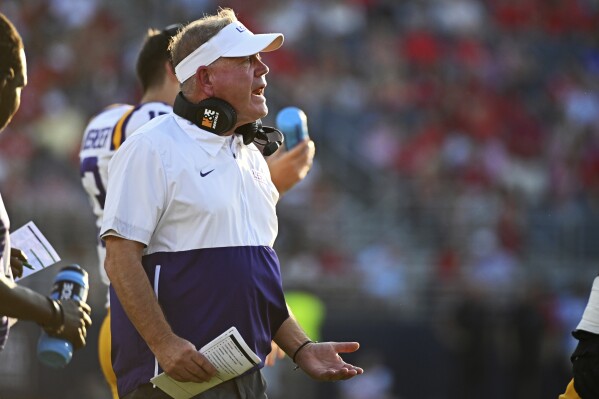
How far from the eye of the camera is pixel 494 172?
56.3 feet

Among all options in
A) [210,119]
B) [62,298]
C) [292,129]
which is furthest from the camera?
[292,129]

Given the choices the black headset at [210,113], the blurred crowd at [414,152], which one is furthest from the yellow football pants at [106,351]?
the blurred crowd at [414,152]

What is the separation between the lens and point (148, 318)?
4.30 m

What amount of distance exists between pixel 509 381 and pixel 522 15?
7.41 meters

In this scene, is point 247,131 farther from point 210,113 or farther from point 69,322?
point 69,322

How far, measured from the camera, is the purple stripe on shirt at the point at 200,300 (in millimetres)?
4457

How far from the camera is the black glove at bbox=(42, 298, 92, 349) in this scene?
4.59 m

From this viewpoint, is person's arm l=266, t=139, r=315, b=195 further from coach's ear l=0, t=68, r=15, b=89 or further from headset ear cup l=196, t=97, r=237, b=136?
coach's ear l=0, t=68, r=15, b=89

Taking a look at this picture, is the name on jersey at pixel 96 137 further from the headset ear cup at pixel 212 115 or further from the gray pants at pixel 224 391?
the gray pants at pixel 224 391

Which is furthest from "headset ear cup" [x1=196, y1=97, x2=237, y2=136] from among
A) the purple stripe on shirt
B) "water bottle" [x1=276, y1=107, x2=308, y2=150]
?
"water bottle" [x1=276, y1=107, x2=308, y2=150]

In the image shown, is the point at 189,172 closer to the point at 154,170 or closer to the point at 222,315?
the point at 154,170

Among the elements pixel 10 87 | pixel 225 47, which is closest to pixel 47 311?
pixel 10 87

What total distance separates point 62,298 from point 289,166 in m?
1.37

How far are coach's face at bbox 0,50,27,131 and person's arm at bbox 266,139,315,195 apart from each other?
1.63 metres
